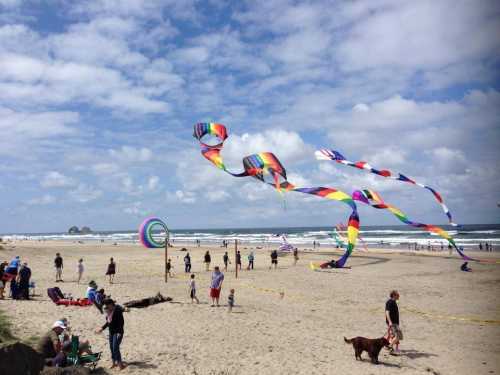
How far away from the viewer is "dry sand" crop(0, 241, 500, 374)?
7758 mm

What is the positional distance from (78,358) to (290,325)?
5.34 m

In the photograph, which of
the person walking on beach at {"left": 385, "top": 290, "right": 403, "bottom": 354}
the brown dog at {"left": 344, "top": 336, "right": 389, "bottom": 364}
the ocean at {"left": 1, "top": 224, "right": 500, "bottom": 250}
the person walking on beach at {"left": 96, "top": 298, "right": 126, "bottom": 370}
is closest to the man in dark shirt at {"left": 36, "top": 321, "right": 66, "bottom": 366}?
the person walking on beach at {"left": 96, "top": 298, "right": 126, "bottom": 370}

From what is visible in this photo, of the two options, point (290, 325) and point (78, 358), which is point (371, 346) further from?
point (78, 358)

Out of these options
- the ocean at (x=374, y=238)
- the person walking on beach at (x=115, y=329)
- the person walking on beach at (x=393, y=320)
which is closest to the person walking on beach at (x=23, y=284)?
the person walking on beach at (x=115, y=329)

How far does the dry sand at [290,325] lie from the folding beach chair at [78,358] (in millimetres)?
372

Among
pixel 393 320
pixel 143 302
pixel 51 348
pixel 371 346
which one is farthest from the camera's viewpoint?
pixel 143 302

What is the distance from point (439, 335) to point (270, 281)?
9964 mm

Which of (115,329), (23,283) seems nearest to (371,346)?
(115,329)

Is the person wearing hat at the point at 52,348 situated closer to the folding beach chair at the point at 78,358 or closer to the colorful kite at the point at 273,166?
→ the folding beach chair at the point at 78,358

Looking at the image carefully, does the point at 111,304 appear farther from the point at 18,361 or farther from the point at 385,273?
the point at 385,273

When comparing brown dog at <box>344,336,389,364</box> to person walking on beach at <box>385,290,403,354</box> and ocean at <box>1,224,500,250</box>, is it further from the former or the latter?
ocean at <box>1,224,500,250</box>

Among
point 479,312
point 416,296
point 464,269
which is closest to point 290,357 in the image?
point 479,312

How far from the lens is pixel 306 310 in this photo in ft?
42.1

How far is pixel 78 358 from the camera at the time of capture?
6977mm
